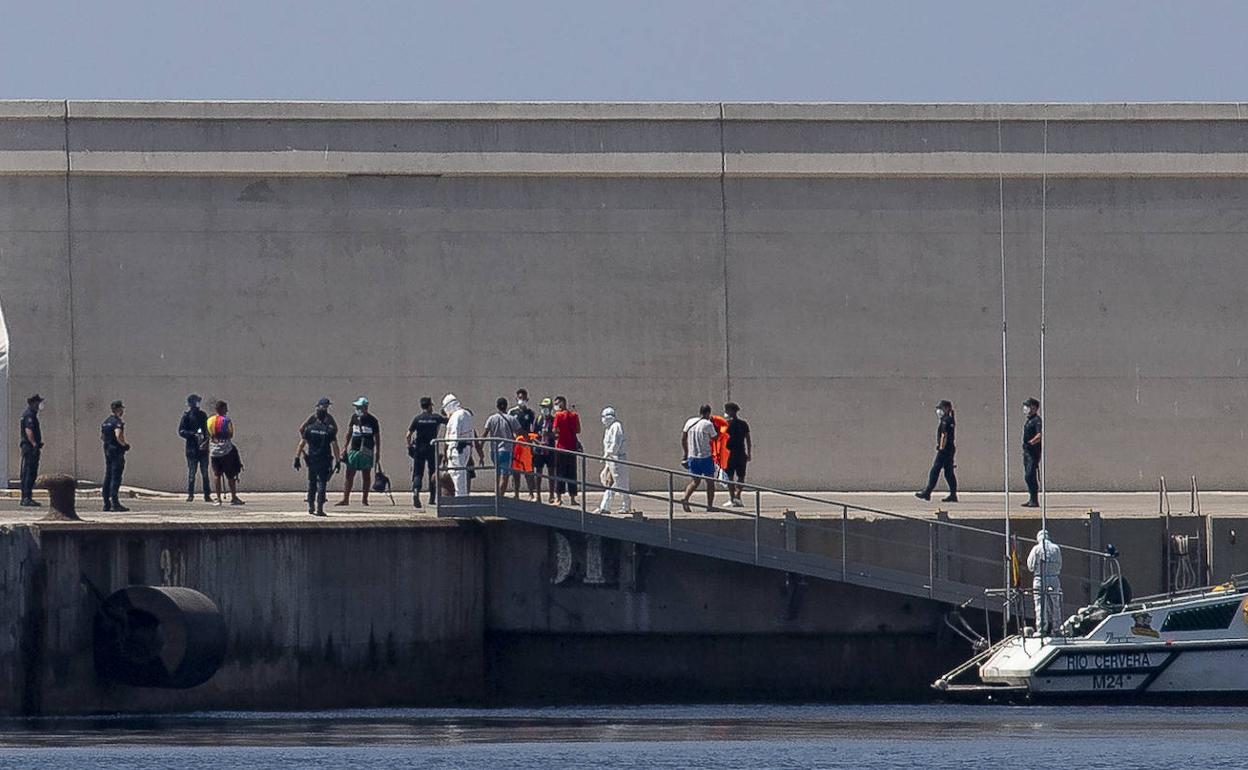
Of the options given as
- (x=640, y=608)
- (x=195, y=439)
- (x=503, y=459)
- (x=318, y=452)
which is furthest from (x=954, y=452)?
(x=195, y=439)

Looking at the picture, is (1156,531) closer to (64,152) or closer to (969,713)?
(969,713)

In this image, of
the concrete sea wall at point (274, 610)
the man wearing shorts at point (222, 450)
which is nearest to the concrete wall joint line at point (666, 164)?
the man wearing shorts at point (222, 450)

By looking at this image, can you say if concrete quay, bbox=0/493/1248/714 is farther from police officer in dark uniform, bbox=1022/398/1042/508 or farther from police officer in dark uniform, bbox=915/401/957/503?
police officer in dark uniform, bbox=915/401/957/503

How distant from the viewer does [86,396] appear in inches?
1437

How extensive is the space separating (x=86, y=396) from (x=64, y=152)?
3.70 metres

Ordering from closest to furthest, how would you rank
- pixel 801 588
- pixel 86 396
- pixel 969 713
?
pixel 969 713 → pixel 801 588 → pixel 86 396

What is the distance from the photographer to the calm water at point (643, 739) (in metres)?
23.2

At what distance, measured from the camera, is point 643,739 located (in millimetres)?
25891

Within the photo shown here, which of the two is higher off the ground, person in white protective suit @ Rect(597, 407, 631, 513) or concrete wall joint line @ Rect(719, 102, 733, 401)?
concrete wall joint line @ Rect(719, 102, 733, 401)

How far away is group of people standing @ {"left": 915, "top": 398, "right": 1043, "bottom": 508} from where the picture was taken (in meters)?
33.1

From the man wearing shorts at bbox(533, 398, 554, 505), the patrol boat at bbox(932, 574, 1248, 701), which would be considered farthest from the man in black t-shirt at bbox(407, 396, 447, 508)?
the patrol boat at bbox(932, 574, 1248, 701)

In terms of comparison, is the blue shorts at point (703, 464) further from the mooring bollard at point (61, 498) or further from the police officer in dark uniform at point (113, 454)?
the mooring bollard at point (61, 498)

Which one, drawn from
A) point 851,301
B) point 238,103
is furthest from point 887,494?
point 238,103

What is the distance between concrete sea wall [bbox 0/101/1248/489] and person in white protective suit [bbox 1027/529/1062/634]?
→ 7882 mm
